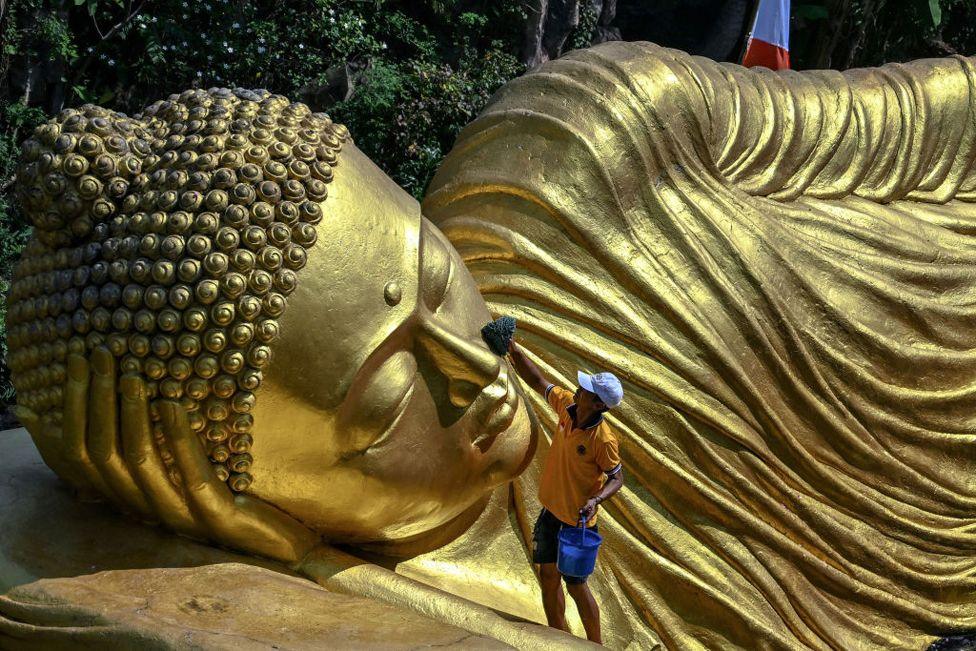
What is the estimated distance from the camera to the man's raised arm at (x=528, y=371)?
276 centimetres

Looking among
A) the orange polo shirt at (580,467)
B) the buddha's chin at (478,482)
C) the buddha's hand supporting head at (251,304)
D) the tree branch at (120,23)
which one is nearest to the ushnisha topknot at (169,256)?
the buddha's hand supporting head at (251,304)

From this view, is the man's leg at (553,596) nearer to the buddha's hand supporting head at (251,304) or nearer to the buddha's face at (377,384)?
the buddha's face at (377,384)

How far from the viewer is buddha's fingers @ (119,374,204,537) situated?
83.1 inches

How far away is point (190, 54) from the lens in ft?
23.0

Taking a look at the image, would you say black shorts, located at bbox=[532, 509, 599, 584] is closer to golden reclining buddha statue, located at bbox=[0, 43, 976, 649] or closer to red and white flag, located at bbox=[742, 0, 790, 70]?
golden reclining buddha statue, located at bbox=[0, 43, 976, 649]

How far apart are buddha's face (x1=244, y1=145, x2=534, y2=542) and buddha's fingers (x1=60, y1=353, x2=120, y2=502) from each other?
33 centimetres

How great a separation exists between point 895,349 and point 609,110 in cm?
109

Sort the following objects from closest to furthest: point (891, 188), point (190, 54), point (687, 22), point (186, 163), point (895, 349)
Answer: point (186, 163) → point (895, 349) → point (891, 188) → point (190, 54) → point (687, 22)

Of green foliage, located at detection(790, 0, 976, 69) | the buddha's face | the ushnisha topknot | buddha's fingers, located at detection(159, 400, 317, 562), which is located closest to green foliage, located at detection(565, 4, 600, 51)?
green foliage, located at detection(790, 0, 976, 69)

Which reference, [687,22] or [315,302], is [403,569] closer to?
[315,302]

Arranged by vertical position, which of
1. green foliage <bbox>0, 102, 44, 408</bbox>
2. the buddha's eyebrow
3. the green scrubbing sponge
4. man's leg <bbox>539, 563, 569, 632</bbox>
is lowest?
green foliage <bbox>0, 102, 44, 408</bbox>

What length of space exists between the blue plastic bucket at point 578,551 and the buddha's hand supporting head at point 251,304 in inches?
13.5

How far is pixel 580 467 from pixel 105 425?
3.41 ft

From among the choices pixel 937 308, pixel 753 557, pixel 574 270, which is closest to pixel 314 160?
pixel 574 270
